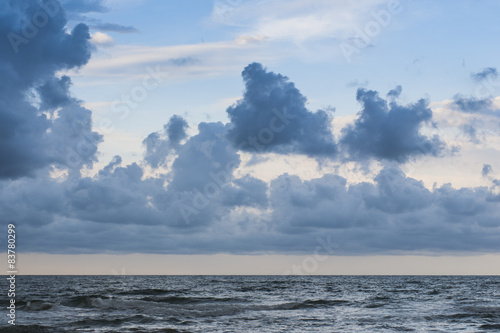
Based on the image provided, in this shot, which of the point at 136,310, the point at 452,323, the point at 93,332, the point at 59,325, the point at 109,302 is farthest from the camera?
the point at 109,302

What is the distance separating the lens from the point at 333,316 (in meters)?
52.7

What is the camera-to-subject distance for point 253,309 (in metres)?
60.8

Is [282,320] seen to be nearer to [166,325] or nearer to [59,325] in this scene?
[166,325]

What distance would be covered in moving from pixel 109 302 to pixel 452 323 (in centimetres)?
4360

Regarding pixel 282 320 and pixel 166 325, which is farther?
pixel 282 320

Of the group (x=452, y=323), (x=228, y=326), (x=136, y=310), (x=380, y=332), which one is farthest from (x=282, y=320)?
(x=136, y=310)

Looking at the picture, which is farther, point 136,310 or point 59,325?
point 136,310

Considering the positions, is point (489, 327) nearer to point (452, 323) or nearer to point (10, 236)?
point (452, 323)

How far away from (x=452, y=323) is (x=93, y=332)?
102 ft

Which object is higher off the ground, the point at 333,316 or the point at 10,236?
the point at 10,236

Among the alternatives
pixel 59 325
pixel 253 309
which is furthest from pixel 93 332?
pixel 253 309

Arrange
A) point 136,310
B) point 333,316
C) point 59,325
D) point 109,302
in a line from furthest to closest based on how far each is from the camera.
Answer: point 109,302 → point 136,310 → point 333,316 → point 59,325

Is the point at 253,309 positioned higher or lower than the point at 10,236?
lower

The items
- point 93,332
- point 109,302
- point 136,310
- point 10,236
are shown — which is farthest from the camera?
point 109,302
